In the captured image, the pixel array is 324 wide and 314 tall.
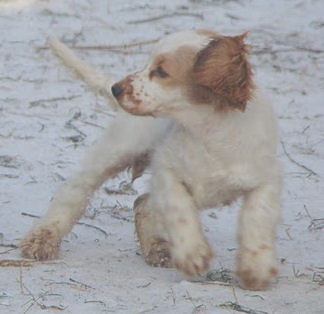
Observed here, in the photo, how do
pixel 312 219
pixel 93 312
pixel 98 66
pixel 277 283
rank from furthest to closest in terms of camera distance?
pixel 98 66
pixel 312 219
pixel 277 283
pixel 93 312

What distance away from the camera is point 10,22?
33.1 feet

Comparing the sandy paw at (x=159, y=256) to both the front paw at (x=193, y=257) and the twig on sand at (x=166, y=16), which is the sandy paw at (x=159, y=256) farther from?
the twig on sand at (x=166, y=16)

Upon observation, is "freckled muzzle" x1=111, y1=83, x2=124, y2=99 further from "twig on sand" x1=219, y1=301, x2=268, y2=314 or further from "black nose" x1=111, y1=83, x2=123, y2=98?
"twig on sand" x1=219, y1=301, x2=268, y2=314

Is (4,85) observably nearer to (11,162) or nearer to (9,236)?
(11,162)

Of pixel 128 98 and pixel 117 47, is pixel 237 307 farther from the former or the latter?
A: pixel 117 47

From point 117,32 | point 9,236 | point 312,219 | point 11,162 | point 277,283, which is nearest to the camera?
point 277,283

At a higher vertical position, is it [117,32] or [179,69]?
[179,69]

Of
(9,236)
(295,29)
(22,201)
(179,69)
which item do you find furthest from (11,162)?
(295,29)

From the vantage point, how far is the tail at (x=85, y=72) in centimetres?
586

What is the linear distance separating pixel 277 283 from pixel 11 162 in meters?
2.87

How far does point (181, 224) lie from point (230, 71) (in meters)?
0.71

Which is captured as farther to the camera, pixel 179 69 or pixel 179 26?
pixel 179 26

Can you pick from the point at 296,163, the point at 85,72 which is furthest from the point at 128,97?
the point at 296,163

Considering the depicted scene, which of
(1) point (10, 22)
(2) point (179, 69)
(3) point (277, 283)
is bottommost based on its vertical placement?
(1) point (10, 22)
